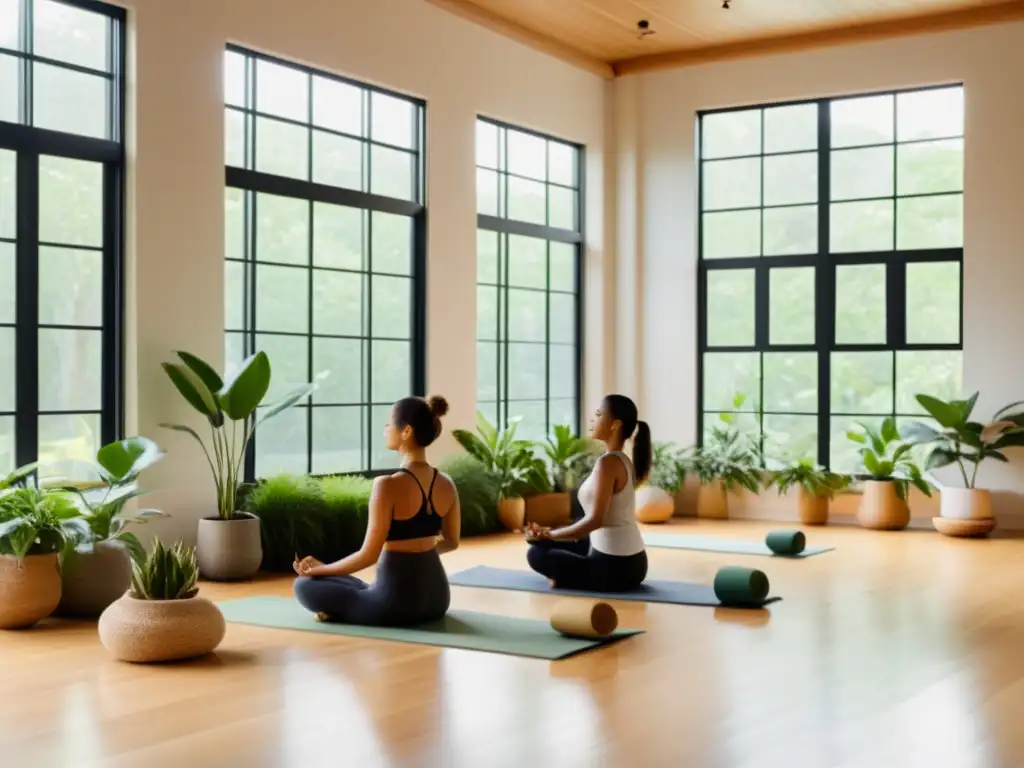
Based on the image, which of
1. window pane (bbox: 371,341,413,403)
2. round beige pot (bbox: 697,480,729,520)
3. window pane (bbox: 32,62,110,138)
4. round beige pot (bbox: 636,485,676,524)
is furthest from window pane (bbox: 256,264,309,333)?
round beige pot (bbox: 697,480,729,520)

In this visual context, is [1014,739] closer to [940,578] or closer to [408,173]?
[940,578]

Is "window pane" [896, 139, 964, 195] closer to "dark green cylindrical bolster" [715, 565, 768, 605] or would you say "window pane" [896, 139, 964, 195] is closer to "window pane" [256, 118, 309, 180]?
"window pane" [256, 118, 309, 180]

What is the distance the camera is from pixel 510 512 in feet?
31.1

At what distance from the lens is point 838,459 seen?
10.5 m

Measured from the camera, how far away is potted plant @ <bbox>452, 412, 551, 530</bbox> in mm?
9453

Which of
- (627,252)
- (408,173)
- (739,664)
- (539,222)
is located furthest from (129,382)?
(627,252)

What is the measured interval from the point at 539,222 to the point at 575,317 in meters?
0.97

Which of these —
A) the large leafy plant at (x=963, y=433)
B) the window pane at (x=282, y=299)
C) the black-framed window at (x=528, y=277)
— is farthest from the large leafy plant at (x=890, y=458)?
the window pane at (x=282, y=299)

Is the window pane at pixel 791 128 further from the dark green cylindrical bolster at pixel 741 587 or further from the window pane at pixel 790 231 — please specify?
the dark green cylindrical bolster at pixel 741 587

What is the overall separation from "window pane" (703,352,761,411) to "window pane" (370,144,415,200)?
3.25 metres

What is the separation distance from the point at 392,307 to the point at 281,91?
1.71m

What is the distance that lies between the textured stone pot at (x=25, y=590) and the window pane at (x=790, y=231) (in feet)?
22.4

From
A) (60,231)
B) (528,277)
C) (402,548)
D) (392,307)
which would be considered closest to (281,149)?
(392,307)

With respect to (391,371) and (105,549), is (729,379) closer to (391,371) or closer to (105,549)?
(391,371)
